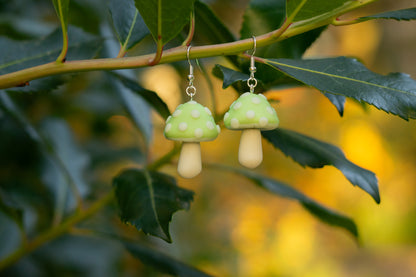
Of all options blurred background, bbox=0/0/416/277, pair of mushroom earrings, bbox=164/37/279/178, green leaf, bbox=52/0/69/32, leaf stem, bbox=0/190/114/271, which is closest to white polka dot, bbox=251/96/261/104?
pair of mushroom earrings, bbox=164/37/279/178

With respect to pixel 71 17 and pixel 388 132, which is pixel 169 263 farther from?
pixel 388 132

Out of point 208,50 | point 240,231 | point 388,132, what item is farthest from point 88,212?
point 388,132

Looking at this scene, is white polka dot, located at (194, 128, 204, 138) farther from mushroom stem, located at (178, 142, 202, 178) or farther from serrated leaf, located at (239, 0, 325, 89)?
serrated leaf, located at (239, 0, 325, 89)

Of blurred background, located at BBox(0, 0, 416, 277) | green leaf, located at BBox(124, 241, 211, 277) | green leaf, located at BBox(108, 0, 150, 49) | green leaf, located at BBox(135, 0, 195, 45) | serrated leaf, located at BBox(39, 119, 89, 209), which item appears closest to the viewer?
green leaf, located at BBox(135, 0, 195, 45)

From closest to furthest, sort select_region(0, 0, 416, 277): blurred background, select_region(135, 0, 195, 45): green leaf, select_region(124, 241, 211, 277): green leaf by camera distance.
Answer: select_region(135, 0, 195, 45): green leaf
select_region(124, 241, 211, 277): green leaf
select_region(0, 0, 416, 277): blurred background

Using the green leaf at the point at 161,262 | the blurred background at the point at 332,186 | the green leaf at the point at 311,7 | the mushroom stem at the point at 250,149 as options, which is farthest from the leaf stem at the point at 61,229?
the blurred background at the point at 332,186

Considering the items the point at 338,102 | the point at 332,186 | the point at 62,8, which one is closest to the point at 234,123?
the point at 338,102
